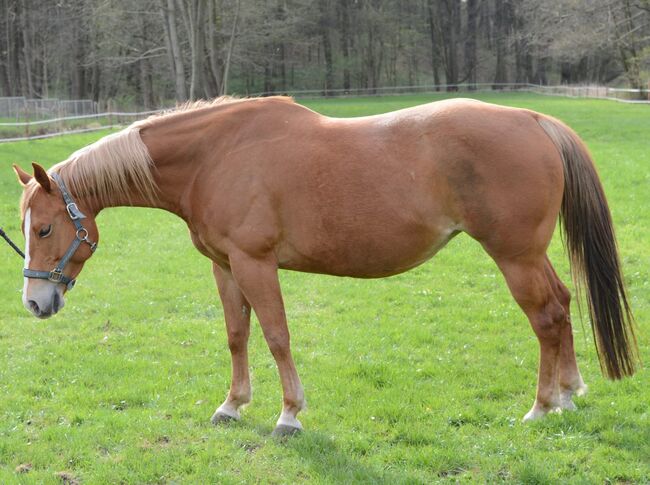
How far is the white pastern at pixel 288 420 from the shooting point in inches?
188

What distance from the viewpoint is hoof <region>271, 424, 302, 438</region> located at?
15.6ft

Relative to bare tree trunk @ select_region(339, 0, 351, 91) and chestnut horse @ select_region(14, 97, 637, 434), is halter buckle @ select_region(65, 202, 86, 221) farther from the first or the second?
bare tree trunk @ select_region(339, 0, 351, 91)

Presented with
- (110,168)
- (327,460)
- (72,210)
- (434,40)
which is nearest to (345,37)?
(434,40)

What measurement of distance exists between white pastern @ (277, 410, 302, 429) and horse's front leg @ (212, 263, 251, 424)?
1.55 feet

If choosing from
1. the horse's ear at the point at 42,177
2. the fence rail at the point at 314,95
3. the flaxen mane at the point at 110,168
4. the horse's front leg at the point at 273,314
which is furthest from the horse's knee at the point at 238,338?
the fence rail at the point at 314,95

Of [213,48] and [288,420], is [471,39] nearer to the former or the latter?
[213,48]

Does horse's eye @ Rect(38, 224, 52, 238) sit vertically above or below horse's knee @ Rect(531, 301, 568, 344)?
above

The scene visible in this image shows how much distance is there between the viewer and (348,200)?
4664 mm

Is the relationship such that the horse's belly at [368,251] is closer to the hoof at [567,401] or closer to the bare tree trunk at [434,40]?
the hoof at [567,401]

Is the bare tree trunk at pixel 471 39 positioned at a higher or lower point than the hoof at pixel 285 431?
higher

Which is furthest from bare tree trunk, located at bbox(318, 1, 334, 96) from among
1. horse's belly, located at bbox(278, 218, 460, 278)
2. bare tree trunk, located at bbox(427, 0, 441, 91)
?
horse's belly, located at bbox(278, 218, 460, 278)

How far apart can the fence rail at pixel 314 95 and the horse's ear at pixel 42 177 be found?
5961mm

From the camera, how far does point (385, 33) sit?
58.4 meters

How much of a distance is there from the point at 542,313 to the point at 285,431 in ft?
6.28
